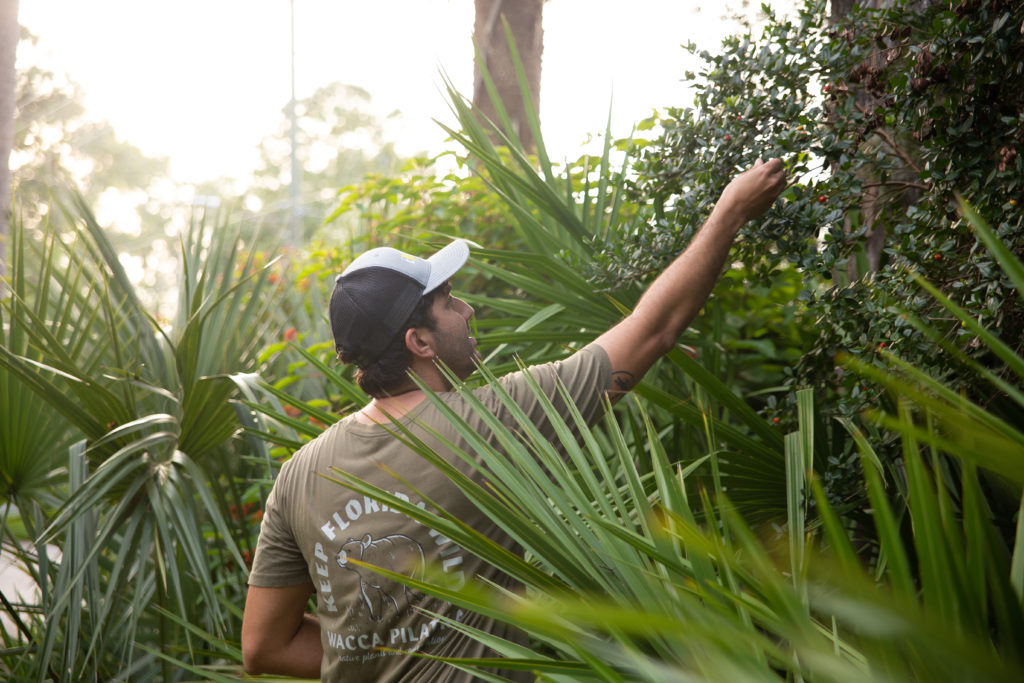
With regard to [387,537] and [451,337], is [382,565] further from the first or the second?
[451,337]

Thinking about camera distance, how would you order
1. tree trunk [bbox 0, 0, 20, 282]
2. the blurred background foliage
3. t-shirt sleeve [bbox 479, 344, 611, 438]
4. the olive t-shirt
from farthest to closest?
tree trunk [bbox 0, 0, 20, 282] → t-shirt sleeve [bbox 479, 344, 611, 438] → the olive t-shirt → the blurred background foliage

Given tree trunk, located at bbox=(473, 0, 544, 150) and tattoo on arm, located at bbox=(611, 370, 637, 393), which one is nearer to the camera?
tattoo on arm, located at bbox=(611, 370, 637, 393)

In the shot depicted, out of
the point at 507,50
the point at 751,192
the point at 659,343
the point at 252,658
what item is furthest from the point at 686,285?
the point at 507,50

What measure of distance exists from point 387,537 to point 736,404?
994mm

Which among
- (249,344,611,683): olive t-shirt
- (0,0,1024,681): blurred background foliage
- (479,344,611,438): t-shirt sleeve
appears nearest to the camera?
(0,0,1024,681): blurred background foliage

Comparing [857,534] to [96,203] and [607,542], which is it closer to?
[607,542]

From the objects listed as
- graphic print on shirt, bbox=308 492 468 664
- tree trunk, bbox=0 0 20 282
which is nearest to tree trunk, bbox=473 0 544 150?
graphic print on shirt, bbox=308 492 468 664

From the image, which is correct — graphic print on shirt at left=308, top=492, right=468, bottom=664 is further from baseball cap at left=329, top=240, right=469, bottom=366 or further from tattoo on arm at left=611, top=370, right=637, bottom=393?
tattoo on arm at left=611, top=370, right=637, bottom=393

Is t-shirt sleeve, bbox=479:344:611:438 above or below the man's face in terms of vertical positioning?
below

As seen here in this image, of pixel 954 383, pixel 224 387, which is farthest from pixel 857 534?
pixel 224 387

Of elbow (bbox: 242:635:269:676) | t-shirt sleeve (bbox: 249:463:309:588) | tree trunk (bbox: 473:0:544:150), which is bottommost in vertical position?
elbow (bbox: 242:635:269:676)

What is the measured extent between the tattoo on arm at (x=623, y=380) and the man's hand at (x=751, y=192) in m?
0.44

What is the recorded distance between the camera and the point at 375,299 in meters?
2.15

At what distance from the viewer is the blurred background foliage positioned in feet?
2.54
